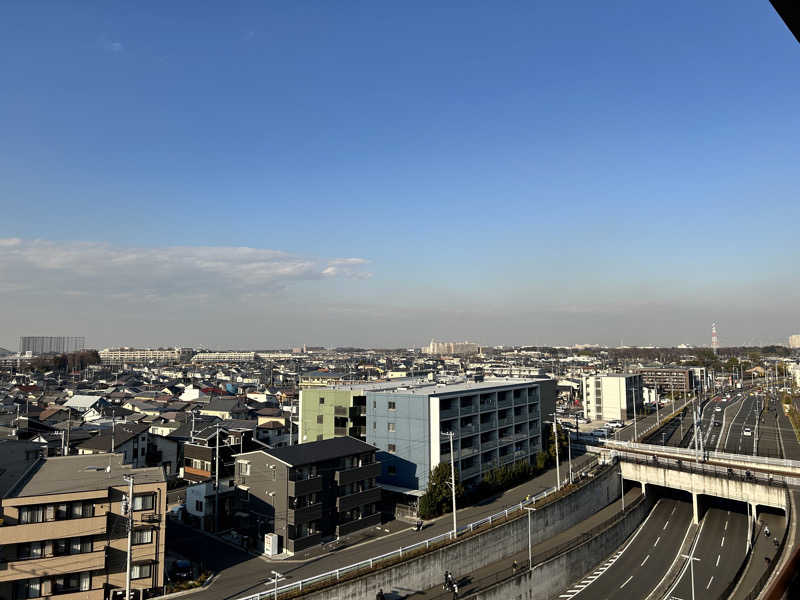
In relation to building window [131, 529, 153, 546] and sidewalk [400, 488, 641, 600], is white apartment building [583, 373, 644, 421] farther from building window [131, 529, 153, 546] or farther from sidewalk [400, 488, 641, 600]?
building window [131, 529, 153, 546]

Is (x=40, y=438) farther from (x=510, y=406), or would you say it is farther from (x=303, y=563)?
(x=510, y=406)

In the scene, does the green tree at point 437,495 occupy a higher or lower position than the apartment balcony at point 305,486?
lower

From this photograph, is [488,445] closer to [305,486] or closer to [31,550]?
[305,486]

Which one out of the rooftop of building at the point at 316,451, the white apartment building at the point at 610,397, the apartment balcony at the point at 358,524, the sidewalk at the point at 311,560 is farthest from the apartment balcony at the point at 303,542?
the white apartment building at the point at 610,397

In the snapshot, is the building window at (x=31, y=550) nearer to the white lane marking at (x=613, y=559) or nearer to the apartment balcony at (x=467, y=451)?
the apartment balcony at (x=467, y=451)

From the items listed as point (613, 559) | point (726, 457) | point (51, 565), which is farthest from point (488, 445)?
point (51, 565)

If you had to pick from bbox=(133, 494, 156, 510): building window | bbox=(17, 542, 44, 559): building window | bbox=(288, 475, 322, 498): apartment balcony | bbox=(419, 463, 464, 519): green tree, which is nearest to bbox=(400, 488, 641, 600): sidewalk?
bbox=(419, 463, 464, 519): green tree
